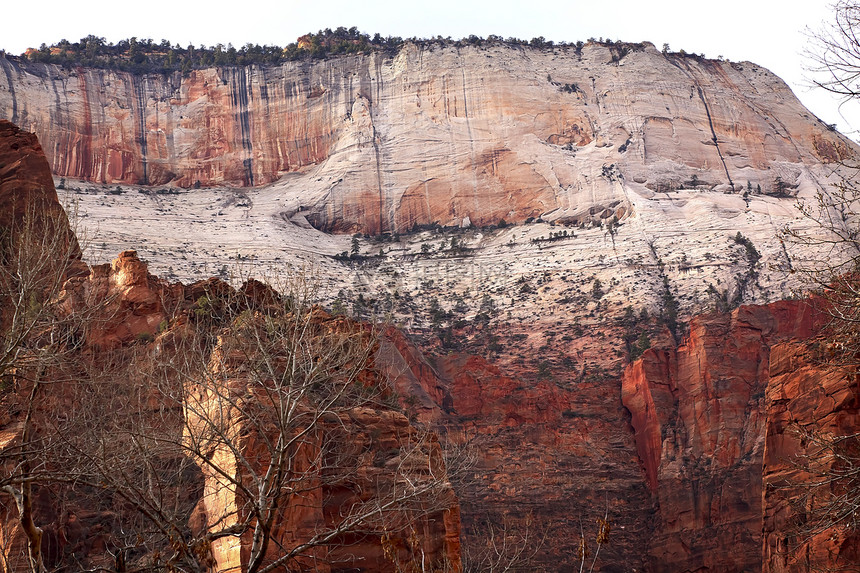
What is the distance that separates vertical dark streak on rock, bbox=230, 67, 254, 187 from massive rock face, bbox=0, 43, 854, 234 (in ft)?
0.42

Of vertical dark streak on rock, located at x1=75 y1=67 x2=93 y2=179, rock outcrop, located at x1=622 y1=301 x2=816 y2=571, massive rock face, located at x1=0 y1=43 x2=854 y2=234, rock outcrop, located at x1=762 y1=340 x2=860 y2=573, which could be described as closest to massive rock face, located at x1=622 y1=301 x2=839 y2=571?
rock outcrop, located at x1=622 y1=301 x2=816 y2=571

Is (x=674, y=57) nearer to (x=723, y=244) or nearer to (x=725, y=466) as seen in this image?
(x=723, y=244)

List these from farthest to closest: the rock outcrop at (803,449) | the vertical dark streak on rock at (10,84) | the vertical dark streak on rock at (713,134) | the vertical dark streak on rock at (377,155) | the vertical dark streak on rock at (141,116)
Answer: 1. the vertical dark streak on rock at (141,116)
2. the vertical dark streak on rock at (713,134)
3. the vertical dark streak on rock at (10,84)
4. the vertical dark streak on rock at (377,155)
5. the rock outcrop at (803,449)

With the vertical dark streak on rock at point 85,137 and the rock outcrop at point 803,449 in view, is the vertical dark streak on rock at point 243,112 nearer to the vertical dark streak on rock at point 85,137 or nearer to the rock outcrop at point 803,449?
the vertical dark streak on rock at point 85,137

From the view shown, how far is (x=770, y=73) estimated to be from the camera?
12369 cm

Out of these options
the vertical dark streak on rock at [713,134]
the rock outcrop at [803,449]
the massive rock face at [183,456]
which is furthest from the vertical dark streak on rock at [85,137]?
the rock outcrop at [803,449]

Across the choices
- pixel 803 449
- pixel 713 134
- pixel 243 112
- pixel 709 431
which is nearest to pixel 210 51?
pixel 243 112

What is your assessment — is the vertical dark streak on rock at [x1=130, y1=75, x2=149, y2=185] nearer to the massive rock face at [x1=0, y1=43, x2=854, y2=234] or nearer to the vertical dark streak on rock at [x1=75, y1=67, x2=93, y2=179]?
the massive rock face at [x1=0, y1=43, x2=854, y2=234]

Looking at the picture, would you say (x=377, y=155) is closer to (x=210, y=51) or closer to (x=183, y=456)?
(x=210, y=51)

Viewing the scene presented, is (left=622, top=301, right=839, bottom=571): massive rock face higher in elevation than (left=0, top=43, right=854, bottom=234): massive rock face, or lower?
lower

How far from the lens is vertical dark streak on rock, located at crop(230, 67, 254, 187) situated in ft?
359

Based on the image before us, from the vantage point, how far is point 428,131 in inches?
4368

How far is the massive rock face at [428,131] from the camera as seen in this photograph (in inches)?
4117

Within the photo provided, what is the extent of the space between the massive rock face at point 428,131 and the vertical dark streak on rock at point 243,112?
13 cm
